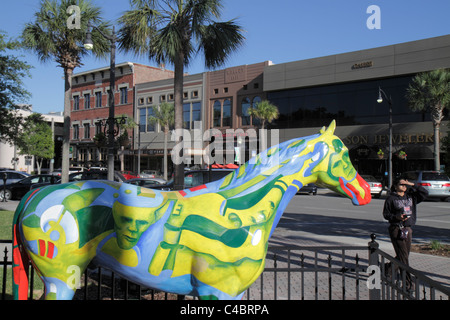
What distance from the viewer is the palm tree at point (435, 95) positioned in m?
23.7

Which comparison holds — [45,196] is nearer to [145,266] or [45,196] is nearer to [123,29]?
[145,266]

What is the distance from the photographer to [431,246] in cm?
841

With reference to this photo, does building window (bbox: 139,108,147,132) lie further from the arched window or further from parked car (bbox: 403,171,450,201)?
parked car (bbox: 403,171,450,201)

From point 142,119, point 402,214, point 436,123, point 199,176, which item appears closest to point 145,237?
point 402,214

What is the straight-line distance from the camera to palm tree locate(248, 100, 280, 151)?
32094mm

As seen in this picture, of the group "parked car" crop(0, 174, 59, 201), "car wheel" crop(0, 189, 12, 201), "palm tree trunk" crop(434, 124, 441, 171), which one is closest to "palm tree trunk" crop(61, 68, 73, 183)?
"parked car" crop(0, 174, 59, 201)

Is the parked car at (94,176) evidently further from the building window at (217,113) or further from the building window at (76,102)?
the building window at (76,102)

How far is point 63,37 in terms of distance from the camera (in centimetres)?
1348

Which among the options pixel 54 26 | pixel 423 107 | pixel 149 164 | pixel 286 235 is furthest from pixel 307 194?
pixel 149 164

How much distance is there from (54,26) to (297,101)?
23.9 metres

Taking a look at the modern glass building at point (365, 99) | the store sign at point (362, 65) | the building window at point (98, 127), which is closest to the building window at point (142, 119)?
the building window at point (98, 127)

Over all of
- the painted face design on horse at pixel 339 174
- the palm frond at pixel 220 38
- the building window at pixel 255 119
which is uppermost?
the building window at pixel 255 119

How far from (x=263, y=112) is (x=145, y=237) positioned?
98.5ft

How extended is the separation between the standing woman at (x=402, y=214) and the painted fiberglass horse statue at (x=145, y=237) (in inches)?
152
